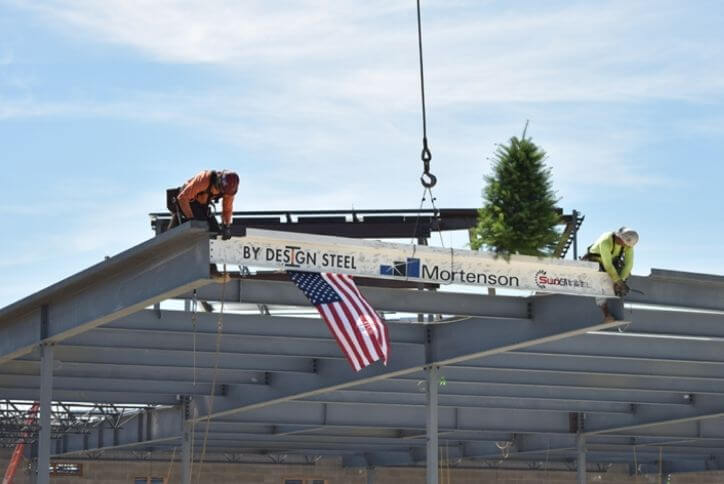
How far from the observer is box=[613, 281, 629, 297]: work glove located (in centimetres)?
1939

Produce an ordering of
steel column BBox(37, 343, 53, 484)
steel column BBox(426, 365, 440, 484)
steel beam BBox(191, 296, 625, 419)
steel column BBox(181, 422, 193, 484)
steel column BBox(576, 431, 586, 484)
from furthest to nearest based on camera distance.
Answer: steel column BBox(576, 431, 586, 484)
steel column BBox(181, 422, 193, 484)
steel column BBox(426, 365, 440, 484)
steel column BBox(37, 343, 53, 484)
steel beam BBox(191, 296, 625, 419)

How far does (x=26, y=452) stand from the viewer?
48.7 metres

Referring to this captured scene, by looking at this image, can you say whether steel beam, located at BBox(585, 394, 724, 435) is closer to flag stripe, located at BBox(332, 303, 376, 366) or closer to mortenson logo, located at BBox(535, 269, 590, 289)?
mortenson logo, located at BBox(535, 269, 590, 289)

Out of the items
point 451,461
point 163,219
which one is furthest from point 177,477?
point 163,219

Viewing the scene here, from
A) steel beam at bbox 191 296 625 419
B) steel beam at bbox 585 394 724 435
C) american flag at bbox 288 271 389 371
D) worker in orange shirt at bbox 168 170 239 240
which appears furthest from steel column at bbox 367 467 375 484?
worker in orange shirt at bbox 168 170 239 240

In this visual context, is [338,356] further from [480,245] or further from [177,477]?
[177,477]

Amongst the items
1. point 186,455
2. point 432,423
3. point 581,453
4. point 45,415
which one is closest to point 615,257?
point 432,423

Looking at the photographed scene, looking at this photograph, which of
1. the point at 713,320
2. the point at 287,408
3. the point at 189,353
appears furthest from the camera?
the point at 287,408

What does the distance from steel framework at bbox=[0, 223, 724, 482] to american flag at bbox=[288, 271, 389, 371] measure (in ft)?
5.16

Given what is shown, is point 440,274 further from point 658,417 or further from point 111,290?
point 658,417

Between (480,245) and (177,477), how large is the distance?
35002 millimetres

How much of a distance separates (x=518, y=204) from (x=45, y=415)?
9051 millimetres

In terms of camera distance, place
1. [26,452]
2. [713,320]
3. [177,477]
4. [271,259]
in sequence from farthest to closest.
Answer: [177,477] → [26,452] → [713,320] → [271,259]

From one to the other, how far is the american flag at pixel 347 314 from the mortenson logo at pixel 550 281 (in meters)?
2.33
